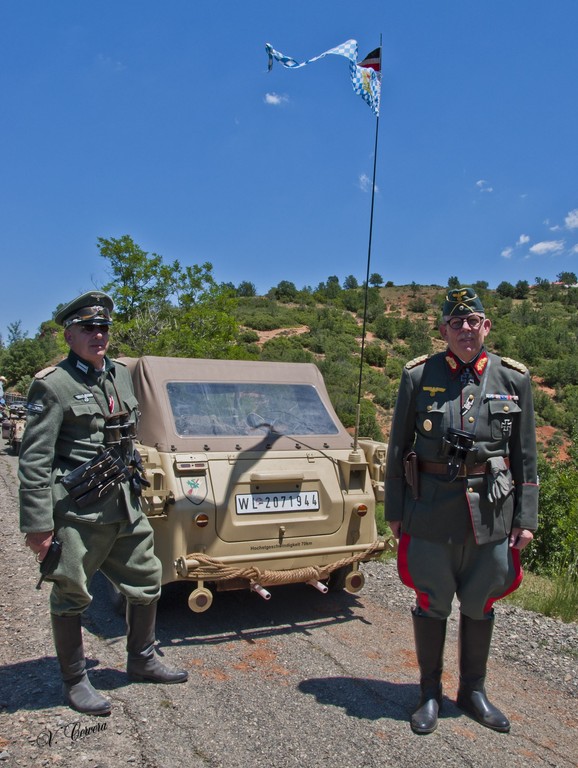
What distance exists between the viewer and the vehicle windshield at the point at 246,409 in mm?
5574

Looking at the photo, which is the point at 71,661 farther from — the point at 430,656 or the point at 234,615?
the point at 430,656

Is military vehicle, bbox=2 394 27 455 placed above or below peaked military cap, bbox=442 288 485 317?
below

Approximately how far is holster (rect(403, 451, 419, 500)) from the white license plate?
5.29 feet

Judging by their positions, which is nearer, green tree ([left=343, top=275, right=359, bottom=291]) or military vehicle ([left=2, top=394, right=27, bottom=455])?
military vehicle ([left=2, top=394, right=27, bottom=455])

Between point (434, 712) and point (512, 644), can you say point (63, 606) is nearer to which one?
point (434, 712)

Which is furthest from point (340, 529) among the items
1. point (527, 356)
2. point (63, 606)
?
point (527, 356)

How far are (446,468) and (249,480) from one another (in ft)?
6.20

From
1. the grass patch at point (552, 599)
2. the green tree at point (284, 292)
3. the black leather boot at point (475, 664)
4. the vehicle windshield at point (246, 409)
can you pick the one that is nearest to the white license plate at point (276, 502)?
the vehicle windshield at point (246, 409)

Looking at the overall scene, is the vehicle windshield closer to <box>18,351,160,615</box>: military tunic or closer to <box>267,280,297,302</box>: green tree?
<box>18,351,160,615</box>: military tunic

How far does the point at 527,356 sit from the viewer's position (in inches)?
1420

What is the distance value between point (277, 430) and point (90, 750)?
Answer: 2977mm

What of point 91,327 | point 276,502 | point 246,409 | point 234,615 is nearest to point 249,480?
point 276,502

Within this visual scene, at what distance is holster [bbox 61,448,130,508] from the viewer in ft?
12.2

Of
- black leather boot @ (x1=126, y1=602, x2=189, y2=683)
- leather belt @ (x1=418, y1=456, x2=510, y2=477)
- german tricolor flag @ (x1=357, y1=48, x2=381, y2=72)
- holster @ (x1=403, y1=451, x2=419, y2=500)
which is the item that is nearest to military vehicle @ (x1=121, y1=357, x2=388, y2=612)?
black leather boot @ (x1=126, y1=602, x2=189, y2=683)
